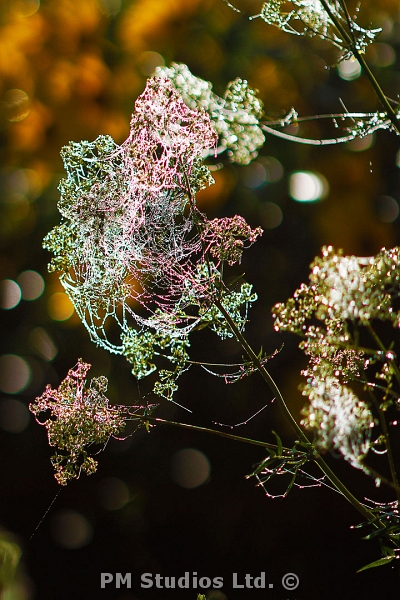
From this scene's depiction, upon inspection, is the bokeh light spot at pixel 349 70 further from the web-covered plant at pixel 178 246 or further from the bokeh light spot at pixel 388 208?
the web-covered plant at pixel 178 246

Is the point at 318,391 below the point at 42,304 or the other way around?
below

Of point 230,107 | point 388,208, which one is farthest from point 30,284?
point 230,107

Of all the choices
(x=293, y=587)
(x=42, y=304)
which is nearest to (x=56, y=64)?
(x=42, y=304)

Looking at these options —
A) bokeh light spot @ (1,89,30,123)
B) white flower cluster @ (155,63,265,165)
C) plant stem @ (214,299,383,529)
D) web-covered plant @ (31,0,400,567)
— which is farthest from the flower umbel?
bokeh light spot @ (1,89,30,123)

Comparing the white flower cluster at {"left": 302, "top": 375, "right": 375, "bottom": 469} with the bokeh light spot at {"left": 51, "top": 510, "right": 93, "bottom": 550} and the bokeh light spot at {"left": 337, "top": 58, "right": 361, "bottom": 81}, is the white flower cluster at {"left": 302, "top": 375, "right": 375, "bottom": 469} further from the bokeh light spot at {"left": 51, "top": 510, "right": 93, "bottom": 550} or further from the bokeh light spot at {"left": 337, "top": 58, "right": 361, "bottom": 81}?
the bokeh light spot at {"left": 51, "top": 510, "right": 93, "bottom": 550}

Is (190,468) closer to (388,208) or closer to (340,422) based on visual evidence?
(388,208)

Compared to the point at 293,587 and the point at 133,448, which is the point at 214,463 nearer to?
the point at 133,448
